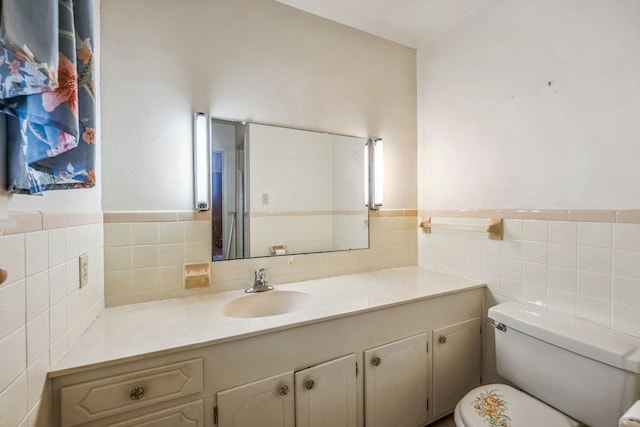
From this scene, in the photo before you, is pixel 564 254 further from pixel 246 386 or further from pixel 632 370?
pixel 246 386

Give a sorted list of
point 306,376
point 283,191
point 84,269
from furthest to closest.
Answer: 1. point 283,191
2. point 306,376
3. point 84,269

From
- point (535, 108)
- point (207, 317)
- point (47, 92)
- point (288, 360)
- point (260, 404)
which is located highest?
point (535, 108)

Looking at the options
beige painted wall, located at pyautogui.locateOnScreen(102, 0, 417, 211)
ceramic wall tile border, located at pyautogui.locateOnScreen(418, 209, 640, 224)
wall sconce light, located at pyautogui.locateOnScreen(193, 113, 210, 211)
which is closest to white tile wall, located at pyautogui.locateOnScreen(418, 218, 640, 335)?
ceramic wall tile border, located at pyautogui.locateOnScreen(418, 209, 640, 224)

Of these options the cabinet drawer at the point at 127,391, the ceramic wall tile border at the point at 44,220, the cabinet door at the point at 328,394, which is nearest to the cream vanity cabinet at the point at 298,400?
the cabinet door at the point at 328,394

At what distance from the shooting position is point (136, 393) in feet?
2.93

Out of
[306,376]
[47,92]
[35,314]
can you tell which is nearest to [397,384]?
[306,376]

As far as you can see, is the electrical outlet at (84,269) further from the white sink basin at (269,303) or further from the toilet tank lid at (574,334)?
the toilet tank lid at (574,334)

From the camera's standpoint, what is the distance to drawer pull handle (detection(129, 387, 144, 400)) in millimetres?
890

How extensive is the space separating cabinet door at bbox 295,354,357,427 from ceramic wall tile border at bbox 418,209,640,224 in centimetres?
110

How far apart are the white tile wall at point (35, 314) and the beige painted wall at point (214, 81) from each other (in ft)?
1.45

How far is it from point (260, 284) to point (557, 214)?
1480 mm

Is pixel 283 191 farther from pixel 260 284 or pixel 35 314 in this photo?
pixel 35 314

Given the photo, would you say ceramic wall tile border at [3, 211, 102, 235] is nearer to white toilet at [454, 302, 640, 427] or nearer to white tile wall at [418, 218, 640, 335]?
white toilet at [454, 302, 640, 427]

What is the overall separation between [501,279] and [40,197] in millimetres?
1975
